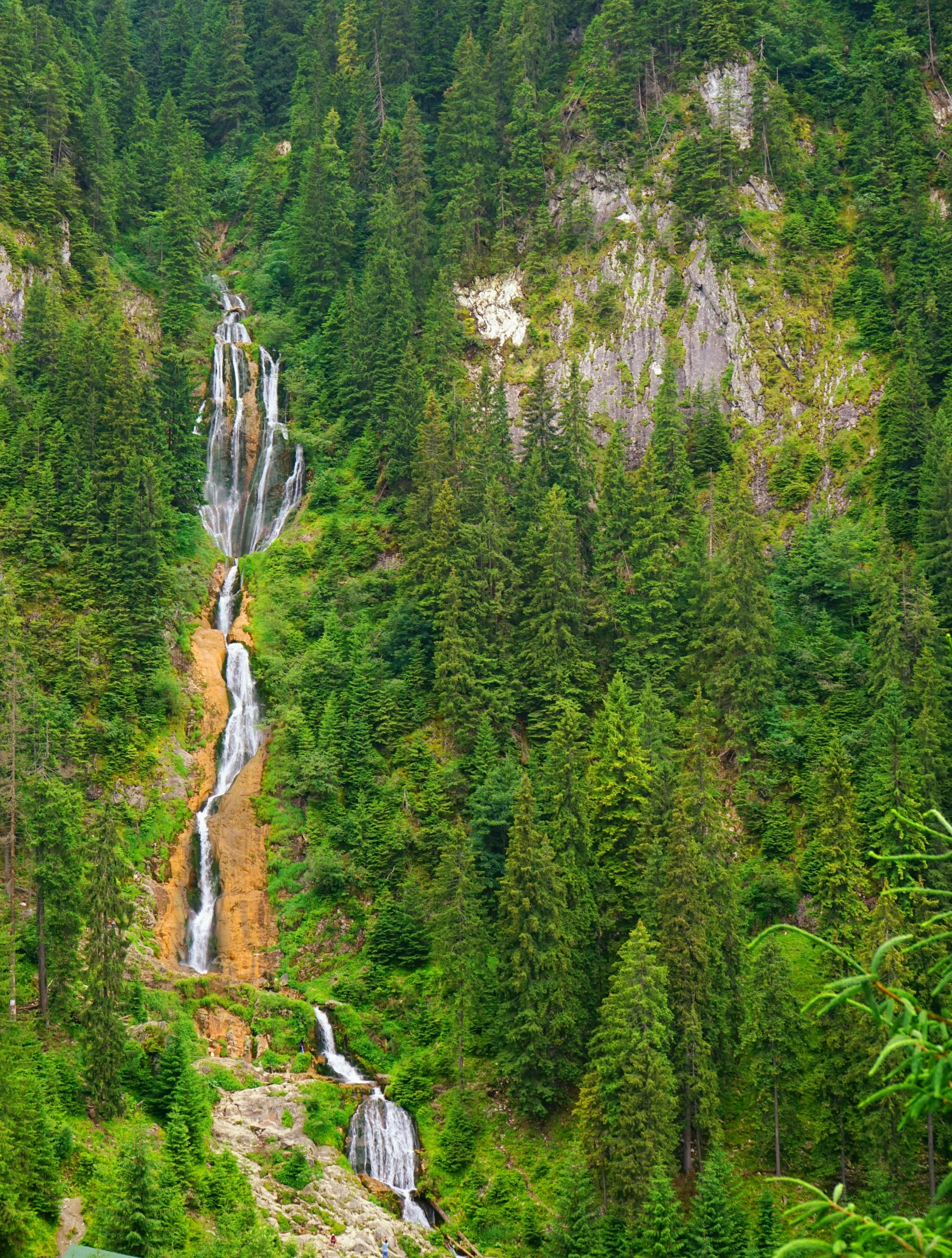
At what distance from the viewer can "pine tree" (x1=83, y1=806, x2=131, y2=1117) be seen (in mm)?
41312

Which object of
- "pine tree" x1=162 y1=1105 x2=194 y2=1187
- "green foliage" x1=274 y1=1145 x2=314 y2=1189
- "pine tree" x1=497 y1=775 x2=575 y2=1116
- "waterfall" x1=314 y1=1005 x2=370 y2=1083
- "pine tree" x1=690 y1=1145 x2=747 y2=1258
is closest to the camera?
"pine tree" x1=690 y1=1145 x2=747 y2=1258

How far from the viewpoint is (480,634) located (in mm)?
65188

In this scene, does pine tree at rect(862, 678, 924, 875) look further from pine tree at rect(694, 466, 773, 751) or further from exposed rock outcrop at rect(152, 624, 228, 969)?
exposed rock outcrop at rect(152, 624, 228, 969)

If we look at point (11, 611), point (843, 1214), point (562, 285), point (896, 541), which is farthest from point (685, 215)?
point (843, 1214)

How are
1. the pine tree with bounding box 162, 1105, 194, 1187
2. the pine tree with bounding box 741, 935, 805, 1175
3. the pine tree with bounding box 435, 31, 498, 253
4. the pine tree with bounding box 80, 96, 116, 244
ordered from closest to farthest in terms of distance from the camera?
the pine tree with bounding box 162, 1105, 194, 1187
the pine tree with bounding box 741, 935, 805, 1175
the pine tree with bounding box 435, 31, 498, 253
the pine tree with bounding box 80, 96, 116, 244

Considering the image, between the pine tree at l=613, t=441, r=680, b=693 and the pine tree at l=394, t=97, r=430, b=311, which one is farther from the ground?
the pine tree at l=394, t=97, r=430, b=311

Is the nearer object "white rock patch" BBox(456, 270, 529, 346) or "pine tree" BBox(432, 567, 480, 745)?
"pine tree" BBox(432, 567, 480, 745)

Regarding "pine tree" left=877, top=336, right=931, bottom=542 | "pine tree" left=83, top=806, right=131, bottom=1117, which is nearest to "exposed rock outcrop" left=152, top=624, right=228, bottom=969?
"pine tree" left=83, top=806, right=131, bottom=1117

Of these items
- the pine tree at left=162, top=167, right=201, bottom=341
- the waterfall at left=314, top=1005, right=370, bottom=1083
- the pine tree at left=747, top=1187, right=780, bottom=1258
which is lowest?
the pine tree at left=747, top=1187, right=780, bottom=1258

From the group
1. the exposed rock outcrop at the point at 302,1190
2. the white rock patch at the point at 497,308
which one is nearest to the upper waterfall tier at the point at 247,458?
the white rock patch at the point at 497,308

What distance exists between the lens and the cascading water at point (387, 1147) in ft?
151

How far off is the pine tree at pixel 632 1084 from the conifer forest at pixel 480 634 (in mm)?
229

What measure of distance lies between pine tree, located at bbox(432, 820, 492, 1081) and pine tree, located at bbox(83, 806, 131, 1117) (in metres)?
14.3

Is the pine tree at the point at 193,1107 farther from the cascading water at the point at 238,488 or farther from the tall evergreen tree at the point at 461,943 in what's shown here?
the cascading water at the point at 238,488
